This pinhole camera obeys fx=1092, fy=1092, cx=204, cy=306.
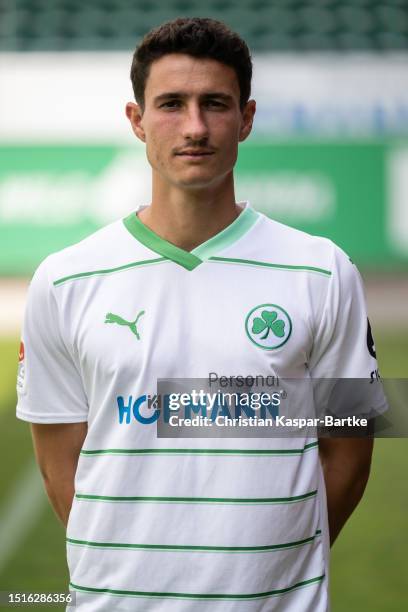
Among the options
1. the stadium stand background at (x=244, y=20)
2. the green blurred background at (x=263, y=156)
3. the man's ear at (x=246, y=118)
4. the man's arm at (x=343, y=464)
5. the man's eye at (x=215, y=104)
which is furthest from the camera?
the stadium stand background at (x=244, y=20)

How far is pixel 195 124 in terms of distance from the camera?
6.82 feet

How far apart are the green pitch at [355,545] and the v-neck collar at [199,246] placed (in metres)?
2.38

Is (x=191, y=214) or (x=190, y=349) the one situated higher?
(x=191, y=214)

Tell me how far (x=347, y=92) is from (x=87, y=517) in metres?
10.0

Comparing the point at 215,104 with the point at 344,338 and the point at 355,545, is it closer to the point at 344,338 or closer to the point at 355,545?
the point at 344,338

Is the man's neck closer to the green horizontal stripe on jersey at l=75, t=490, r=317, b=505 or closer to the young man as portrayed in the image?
the young man

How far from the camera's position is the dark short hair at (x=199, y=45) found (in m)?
2.15

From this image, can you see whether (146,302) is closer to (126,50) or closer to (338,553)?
(338,553)

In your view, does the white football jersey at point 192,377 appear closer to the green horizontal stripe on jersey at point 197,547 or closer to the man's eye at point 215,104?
the green horizontal stripe on jersey at point 197,547

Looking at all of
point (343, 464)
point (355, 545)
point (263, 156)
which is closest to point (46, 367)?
point (343, 464)

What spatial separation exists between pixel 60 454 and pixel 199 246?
0.55 metres

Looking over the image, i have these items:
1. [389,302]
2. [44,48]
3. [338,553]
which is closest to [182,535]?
[338,553]

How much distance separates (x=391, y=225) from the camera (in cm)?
1135

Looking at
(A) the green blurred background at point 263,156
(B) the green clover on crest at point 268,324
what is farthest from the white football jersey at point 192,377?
(A) the green blurred background at point 263,156
